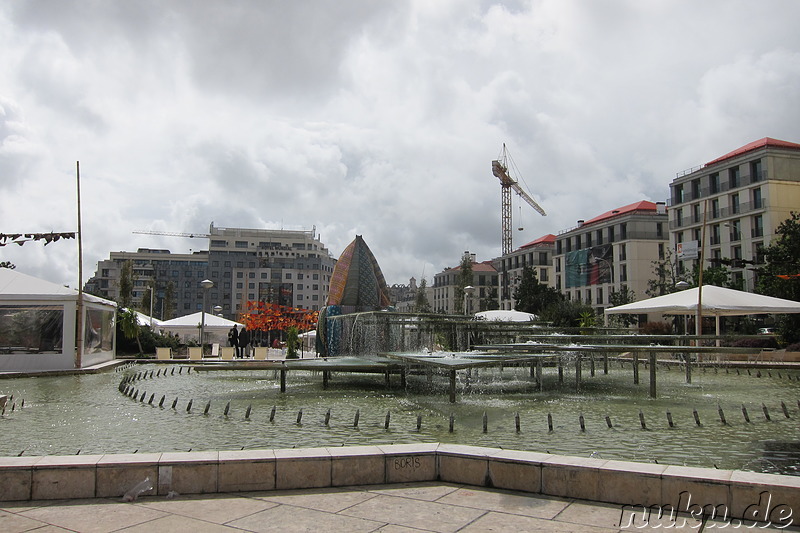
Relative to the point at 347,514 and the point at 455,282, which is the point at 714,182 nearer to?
the point at 347,514

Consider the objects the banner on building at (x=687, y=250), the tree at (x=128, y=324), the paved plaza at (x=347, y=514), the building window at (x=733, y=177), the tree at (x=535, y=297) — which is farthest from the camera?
the tree at (x=535, y=297)

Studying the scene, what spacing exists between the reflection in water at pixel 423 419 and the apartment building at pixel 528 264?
80929 millimetres

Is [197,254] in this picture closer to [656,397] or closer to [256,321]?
[256,321]

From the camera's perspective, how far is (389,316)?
22000mm

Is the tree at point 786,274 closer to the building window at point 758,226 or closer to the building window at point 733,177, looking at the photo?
the building window at point 758,226

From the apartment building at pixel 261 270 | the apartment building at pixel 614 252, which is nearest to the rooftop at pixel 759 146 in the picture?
the apartment building at pixel 614 252

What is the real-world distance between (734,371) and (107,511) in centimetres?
2588

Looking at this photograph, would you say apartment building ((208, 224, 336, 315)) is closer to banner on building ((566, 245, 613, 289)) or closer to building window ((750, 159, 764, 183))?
banner on building ((566, 245, 613, 289))

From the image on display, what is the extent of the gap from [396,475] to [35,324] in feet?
71.5

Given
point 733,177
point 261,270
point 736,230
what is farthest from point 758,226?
point 261,270

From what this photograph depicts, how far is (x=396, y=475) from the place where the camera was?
639 centimetres

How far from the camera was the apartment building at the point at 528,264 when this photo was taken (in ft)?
335

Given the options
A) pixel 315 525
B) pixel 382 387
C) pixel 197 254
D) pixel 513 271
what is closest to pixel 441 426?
pixel 315 525

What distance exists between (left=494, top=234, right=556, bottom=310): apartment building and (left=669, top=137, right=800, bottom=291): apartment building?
32.9 m
